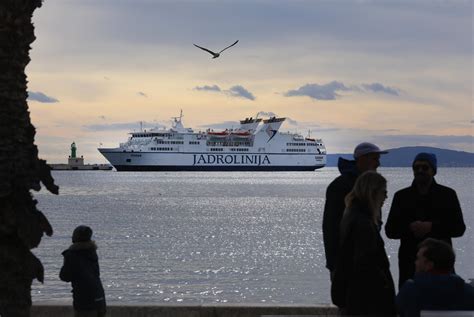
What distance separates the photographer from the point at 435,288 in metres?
3.34

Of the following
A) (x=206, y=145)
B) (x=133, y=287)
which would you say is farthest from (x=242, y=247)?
(x=206, y=145)

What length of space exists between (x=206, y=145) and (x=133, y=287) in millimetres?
91088

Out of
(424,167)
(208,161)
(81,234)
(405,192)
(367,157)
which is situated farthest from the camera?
(208,161)

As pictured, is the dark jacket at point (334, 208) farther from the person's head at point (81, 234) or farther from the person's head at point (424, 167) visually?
the person's head at point (81, 234)

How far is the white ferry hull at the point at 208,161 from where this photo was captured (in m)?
106

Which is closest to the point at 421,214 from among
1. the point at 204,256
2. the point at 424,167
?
the point at 424,167

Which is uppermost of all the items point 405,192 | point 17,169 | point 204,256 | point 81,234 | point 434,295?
point 17,169

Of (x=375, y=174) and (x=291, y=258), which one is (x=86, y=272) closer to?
(x=375, y=174)

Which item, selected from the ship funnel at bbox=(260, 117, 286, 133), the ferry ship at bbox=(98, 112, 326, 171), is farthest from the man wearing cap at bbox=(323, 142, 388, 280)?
the ship funnel at bbox=(260, 117, 286, 133)

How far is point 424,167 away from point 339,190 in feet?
2.25

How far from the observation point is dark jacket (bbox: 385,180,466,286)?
4.55 m

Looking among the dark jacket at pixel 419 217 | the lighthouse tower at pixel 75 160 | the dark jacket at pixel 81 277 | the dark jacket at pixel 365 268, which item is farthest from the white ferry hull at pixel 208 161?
the dark jacket at pixel 365 268

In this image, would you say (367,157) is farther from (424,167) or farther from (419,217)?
(419,217)

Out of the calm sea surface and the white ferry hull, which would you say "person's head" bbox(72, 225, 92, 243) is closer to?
the calm sea surface
